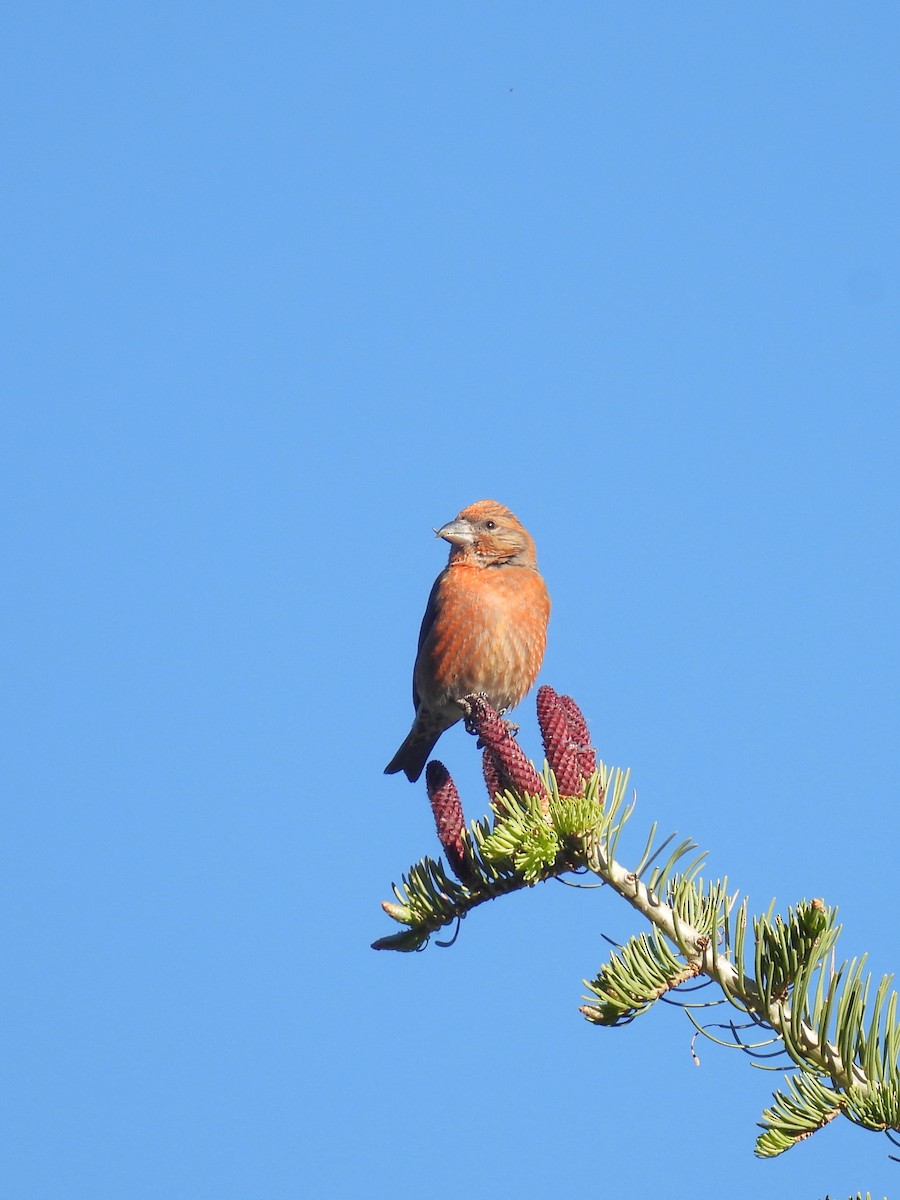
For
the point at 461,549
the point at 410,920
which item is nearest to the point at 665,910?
the point at 410,920

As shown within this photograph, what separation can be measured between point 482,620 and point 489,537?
639 mm

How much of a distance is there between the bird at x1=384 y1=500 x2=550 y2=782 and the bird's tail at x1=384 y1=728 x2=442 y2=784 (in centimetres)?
15

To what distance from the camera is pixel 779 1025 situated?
2.36 metres

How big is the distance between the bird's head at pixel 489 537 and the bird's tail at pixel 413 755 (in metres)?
1.08

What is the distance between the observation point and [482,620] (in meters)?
6.58

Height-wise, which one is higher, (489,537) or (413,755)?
(489,537)

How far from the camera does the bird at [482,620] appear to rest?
6.61 m

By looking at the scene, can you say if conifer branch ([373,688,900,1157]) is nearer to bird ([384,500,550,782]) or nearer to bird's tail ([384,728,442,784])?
bird ([384,500,550,782])

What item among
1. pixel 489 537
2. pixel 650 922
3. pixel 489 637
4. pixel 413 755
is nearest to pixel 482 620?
pixel 489 637

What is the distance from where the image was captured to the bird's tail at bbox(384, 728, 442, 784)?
743 cm

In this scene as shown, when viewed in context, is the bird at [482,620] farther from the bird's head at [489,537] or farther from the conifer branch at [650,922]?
the conifer branch at [650,922]

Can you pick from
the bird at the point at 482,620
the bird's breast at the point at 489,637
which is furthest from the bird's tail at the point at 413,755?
the bird's breast at the point at 489,637

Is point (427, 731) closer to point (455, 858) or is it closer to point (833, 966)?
point (455, 858)

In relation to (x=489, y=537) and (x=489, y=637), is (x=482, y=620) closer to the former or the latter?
(x=489, y=637)
